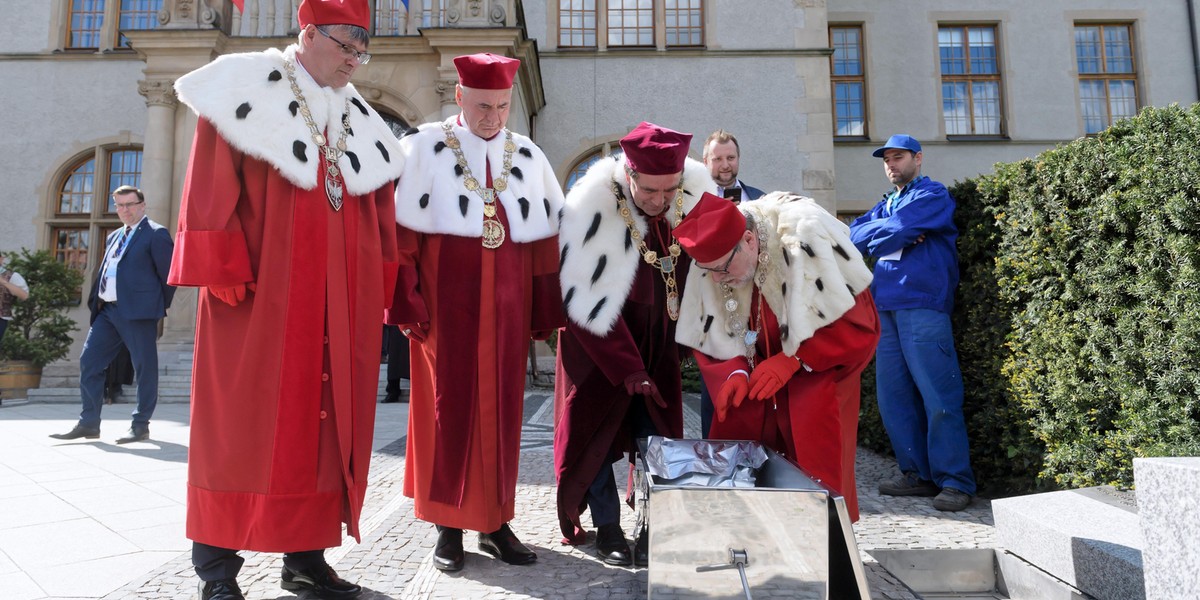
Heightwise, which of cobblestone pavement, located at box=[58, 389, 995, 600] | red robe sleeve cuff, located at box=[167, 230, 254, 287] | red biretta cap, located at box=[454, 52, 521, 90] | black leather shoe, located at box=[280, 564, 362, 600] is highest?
red biretta cap, located at box=[454, 52, 521, 90]

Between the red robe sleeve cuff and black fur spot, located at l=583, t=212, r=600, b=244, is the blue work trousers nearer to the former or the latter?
black fur spot, located at l=583, t=212, r=600, b=244

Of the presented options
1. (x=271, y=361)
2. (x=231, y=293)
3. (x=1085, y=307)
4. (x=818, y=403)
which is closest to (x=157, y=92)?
(x=231, y=293)

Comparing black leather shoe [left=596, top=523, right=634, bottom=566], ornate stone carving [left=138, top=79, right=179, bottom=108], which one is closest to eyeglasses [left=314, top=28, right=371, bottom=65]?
black leather shoe [left=596, top=523, right=634, bottom=566]

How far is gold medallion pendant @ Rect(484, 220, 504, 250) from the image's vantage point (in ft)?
10.0

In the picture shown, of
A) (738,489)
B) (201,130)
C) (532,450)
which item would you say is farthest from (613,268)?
(532,450)

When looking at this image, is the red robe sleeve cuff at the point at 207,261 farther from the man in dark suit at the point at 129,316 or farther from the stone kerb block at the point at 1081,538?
the man in dark suit at the point at 129,316

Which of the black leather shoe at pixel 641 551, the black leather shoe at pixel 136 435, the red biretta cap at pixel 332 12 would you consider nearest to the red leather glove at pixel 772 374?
the black leather shoe at pixel 641 551

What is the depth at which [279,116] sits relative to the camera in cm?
261

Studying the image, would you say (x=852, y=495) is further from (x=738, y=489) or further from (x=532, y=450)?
(x=532, y=450)

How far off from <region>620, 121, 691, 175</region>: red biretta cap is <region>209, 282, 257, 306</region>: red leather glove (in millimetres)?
1448

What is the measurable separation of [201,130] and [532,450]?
369cm

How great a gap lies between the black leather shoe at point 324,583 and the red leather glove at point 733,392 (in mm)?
1407

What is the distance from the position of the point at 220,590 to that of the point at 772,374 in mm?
1940

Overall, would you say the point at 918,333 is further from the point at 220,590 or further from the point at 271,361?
the point at 220,590
